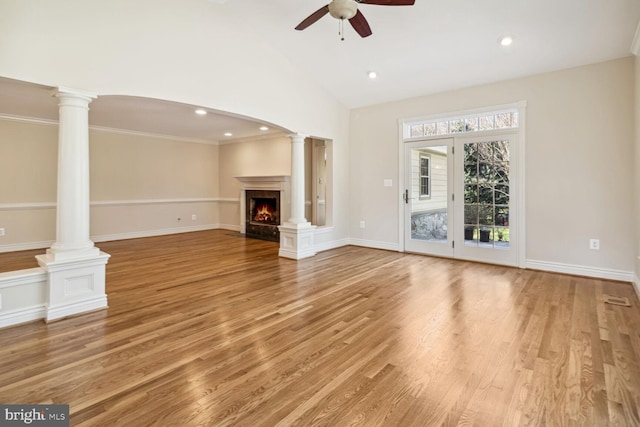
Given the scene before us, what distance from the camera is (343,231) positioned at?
6.71 m

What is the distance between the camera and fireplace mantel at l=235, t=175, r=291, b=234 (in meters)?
7.72

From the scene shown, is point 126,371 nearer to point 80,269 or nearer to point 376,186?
point 80,269

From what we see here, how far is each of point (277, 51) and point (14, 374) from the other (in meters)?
4.78

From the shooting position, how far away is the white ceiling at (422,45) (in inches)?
143

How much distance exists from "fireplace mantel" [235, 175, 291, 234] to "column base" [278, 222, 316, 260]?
1.91 meters

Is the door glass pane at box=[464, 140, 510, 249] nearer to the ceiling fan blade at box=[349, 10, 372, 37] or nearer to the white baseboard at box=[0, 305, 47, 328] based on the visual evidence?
the ceiling fan blade at box=[349, 10, 372, 37]

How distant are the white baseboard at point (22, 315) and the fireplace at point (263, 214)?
4.88 meters

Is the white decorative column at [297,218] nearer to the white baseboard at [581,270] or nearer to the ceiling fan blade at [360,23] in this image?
the ceiling fan blade at [360,23]

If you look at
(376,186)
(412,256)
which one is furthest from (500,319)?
(376,186)

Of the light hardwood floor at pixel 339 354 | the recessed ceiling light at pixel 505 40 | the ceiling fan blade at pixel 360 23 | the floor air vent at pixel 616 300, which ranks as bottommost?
the light hardwood floor at pixel 339 354

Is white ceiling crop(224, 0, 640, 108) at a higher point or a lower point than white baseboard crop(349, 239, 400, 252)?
higher

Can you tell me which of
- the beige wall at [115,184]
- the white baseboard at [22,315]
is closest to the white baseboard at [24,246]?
the beige wall at [115,184]

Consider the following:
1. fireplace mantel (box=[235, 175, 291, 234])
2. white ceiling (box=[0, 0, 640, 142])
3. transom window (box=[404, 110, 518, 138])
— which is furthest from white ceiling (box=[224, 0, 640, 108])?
fireplace mantel (box=[235, 175, 291, 234])

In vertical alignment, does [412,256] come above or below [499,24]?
below
